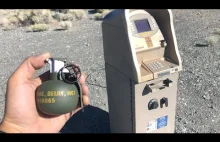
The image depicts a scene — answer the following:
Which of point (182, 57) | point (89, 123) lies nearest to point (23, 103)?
Result: point (89, 123)

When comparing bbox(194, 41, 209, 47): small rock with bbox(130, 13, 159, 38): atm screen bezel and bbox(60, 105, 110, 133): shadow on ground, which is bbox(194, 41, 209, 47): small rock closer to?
bbox(60, 105, 110, 133): shadow on ground

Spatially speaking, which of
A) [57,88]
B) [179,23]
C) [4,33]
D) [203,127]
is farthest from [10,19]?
[57,88]

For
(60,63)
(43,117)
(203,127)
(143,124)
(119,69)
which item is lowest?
(203,127)

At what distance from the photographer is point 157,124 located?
3381mm

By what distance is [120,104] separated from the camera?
3518mm

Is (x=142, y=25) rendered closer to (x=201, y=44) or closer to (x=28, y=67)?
(x=28, y=67)

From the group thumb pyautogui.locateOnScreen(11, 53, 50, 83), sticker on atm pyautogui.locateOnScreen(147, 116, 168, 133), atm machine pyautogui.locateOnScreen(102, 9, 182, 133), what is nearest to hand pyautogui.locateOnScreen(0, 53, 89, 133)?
thumb pyautogui.locateOnScreen(11, 53, 50, 83)

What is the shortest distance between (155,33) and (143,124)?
0.96 meters

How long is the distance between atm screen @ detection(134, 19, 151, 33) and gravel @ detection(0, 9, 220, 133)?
5.96 ft

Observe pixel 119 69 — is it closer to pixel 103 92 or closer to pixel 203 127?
pixel 203 127

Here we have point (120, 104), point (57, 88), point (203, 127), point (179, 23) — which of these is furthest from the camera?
point (179, 23)

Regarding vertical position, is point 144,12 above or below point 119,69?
above

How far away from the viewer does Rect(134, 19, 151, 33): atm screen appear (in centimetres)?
312

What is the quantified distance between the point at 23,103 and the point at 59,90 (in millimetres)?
317
